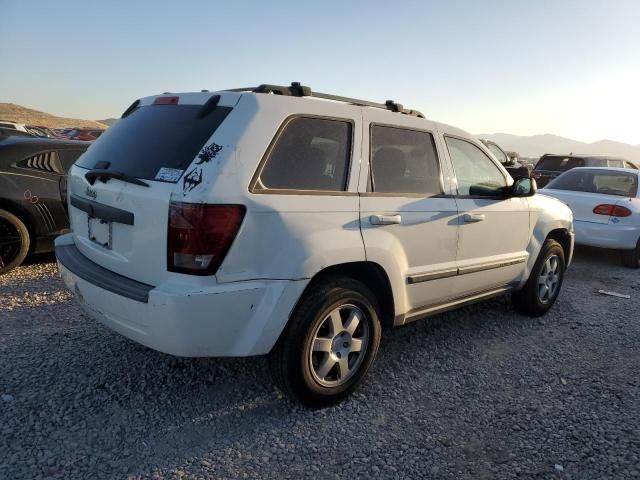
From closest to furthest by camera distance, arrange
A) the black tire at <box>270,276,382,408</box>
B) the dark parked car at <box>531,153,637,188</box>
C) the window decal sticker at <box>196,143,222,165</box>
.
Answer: the window decal sticker at <box>196,143,222,165</box>
the black tire at <box>270,276,382,408</box>
the dark parked car at <box>531,153,637,188</box>

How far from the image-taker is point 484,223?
3.86 metres

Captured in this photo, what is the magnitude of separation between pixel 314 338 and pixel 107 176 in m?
1.47

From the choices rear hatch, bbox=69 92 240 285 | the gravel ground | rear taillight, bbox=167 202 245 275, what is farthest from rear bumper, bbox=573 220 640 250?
rear taillight, bbox=167 202 245 275

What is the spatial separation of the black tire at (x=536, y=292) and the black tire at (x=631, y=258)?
3256 mm

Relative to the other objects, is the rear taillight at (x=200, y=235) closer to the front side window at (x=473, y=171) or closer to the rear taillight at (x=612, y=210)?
the front side window at (x=473, y=171)

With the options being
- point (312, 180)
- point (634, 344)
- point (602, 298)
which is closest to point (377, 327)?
point (312, 180)

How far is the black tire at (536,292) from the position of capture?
467cm

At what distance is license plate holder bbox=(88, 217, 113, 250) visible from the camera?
2803 millimetres

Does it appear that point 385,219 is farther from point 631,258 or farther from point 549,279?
point 631,258

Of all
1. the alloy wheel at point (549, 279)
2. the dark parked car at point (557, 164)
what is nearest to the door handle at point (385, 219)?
the alloy wheel at point (549, 279)

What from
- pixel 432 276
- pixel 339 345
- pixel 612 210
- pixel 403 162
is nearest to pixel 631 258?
pixel 612 210

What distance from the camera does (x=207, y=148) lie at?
251 cm

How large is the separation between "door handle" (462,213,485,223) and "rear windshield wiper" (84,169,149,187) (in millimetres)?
2283

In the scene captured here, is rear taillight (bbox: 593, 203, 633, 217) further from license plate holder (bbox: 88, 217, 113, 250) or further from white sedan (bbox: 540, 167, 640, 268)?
license plate holder (bbox: 88, 217, 113, 250)
